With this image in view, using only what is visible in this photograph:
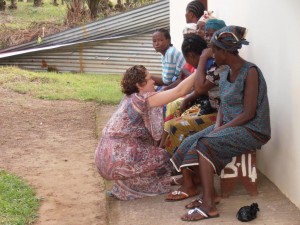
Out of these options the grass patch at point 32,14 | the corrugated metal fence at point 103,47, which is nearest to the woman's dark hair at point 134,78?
the corrugated metal fence at point 103,47

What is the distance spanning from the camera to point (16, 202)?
16.2 feet

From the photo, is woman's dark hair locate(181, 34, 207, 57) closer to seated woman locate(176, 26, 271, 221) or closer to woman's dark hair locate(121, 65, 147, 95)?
woman's dark hair locate(121, 65, 147, 95)

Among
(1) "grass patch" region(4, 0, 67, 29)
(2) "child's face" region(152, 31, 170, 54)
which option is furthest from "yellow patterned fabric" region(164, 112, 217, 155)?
(1) "grass patch" region(4, 0, 67, 29)

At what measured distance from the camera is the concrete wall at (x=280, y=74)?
4.17 m

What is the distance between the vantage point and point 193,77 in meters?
4.98

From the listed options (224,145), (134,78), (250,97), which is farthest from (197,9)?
(224,145)

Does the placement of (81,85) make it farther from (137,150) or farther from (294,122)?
(294,122)

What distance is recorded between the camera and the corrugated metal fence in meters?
13.0

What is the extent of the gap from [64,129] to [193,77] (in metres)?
3.34

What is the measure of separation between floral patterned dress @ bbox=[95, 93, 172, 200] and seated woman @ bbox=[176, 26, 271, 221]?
1.74ft

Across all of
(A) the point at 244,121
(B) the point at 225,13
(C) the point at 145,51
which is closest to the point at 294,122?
(A) the point at 244,121

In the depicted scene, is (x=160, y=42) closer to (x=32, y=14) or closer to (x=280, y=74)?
(x=280, y=74)

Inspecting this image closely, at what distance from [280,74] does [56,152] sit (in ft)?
10.4

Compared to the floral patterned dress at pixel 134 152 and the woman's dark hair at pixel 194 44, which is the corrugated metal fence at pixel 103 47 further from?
the floral patterned dress at pixel 134 152
